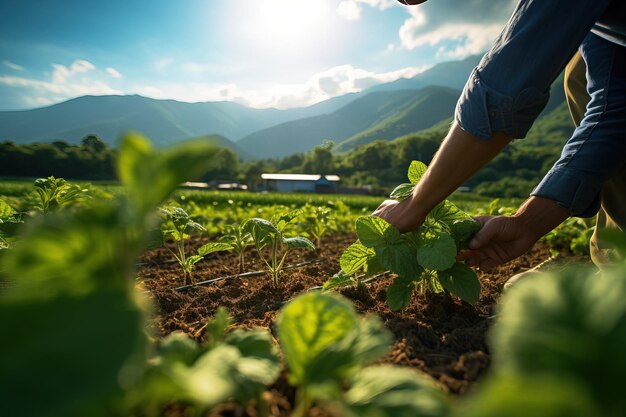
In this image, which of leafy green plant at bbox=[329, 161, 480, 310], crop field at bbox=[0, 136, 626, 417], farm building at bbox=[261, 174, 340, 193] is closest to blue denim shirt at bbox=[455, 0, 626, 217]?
leafy green plant at bbox=[329, 161, 480, 310]

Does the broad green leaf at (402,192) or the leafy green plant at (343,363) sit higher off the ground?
the broad green leaf at (402,192)

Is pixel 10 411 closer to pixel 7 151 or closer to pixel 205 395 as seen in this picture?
pixel 205 395

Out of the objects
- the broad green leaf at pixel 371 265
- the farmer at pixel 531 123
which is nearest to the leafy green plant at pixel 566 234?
the farmer at pixel 531 123

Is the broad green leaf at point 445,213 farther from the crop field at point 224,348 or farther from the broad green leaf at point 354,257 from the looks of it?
the crop field at point 224,348

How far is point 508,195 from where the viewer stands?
55.7 meters

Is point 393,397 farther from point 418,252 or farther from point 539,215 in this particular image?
point 539,215

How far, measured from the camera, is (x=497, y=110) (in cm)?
165

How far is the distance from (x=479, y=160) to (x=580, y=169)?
0.79 m

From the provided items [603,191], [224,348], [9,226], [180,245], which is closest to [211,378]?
[224,348]

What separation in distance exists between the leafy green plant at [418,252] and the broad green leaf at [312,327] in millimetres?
925

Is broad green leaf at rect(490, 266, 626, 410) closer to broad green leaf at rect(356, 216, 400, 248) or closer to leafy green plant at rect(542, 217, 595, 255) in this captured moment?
broad green leaf at rect(356, 216, 400, 248)

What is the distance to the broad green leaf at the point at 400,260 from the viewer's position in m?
1.72

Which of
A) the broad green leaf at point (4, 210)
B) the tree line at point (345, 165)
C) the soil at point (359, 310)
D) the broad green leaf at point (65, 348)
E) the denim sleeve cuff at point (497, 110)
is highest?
the denim sleeve cuff at point (497, 110)

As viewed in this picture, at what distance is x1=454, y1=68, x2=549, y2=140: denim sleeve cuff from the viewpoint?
163 centimetres
